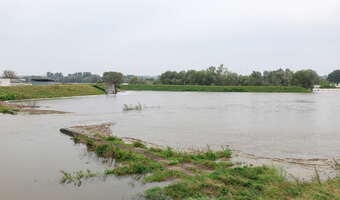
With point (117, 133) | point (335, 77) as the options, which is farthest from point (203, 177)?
point (335, 77)

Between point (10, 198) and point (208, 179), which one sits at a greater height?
point (208, 179)

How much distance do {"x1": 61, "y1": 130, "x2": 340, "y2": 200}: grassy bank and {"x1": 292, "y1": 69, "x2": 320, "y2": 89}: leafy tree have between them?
107 meters

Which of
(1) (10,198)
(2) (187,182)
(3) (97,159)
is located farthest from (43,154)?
(2) (187,182)

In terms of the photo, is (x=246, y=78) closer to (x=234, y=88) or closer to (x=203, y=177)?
(x=234, y=88)

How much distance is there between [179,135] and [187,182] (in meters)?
12.4

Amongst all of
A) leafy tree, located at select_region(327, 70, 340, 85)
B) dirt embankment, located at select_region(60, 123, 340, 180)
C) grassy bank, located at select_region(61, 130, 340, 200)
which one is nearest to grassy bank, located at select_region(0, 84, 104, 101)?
grassy bank, located at select_region(61, 130, 340, 200)

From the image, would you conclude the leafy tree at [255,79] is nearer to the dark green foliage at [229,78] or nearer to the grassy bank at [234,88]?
the dark green foliage at [229,78]

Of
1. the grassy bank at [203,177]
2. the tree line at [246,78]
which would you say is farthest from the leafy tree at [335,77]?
the grassy bank at [203,177]

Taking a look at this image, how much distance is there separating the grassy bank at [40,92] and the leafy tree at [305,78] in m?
64.6

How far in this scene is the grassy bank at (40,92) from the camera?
58.3 m

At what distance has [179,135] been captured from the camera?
22547 millimetres

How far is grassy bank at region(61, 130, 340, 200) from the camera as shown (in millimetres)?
8883

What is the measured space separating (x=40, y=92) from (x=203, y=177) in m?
61.2

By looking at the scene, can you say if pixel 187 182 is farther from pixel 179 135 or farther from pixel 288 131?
pixel 288 131
